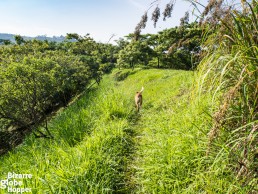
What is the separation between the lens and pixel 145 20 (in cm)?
269

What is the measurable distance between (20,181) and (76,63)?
13.3 meters

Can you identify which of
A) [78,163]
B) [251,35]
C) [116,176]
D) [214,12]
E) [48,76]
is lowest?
[116,176]

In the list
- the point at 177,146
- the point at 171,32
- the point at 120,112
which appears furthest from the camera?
the point at 171,32

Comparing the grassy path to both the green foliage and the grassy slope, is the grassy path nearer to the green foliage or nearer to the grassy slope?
the grassy slope

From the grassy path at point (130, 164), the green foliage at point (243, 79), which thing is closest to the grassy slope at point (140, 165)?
the grassy path at point (130, 164)

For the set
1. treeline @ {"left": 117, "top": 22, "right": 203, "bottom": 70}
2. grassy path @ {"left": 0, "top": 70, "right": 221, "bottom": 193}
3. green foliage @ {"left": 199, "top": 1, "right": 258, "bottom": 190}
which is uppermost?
treeline @ {"left": 117, "top": 22, "right": 203, "bottom": 70}

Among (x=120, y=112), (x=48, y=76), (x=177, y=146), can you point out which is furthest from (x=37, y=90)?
(x=177, y=146)

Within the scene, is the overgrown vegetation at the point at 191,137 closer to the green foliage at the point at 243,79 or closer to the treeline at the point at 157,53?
the green foliage at the point at 243,79

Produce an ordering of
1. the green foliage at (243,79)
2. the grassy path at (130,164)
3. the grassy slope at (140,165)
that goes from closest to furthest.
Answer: the green foliage at (243,79), the grassy slope at (140,165), the grassy path at (130,164)

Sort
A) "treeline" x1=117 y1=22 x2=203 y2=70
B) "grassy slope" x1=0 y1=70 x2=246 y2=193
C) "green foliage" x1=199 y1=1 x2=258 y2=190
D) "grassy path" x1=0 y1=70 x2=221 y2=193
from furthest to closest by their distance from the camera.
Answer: "treeline" x1=117 y1=22 x2=203 y2=70 < "grassy path" x1=0 y1=70 x2=221 y2=193 < "grassy slope" x1=0 y1=70 x2=246 y2=193 < "green foliage" x1=199 y1=1 x2=258 y2=190

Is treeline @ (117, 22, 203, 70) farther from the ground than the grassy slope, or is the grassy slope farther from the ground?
Answer: treeline @ (117, 22, 203, 70)

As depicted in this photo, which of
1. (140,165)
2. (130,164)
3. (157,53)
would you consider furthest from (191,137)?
(157,53)

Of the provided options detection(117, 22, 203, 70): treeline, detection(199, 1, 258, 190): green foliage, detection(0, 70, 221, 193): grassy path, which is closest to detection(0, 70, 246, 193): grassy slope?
detection(0, 70, 221, 193): grassy path

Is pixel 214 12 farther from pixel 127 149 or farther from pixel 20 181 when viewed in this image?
pixel 20 181
